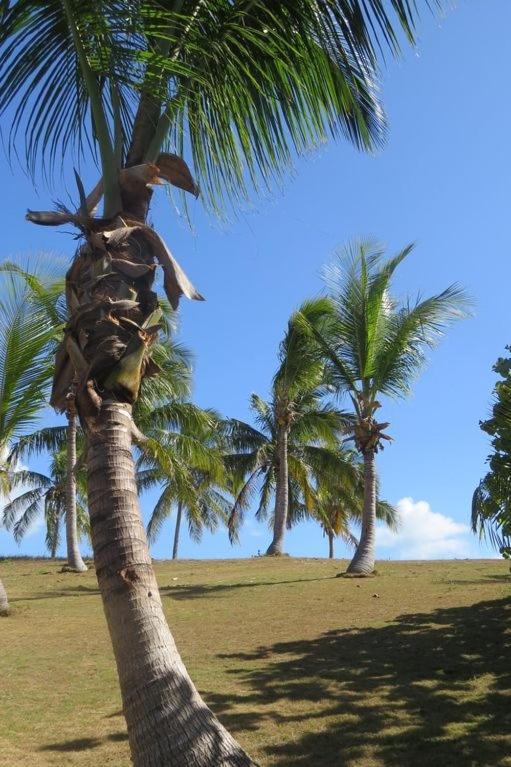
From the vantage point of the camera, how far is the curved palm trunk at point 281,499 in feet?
74.7

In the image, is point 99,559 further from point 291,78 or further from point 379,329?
point 379,329

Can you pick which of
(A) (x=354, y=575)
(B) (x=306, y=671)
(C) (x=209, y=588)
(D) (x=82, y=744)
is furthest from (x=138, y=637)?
(A) (x=354, y=575)

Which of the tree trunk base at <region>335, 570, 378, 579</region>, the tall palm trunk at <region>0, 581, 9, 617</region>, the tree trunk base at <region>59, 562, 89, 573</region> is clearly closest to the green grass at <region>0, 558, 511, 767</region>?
the tall palm trunk at <region>0, 581, 9, 617</region>

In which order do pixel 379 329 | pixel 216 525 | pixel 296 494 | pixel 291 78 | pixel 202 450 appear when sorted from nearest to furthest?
pixel 291 78 → pixel 379 329 → pixel 202 450 → pixel 296 494 → pixel 216 525

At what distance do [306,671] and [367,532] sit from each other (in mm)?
8523

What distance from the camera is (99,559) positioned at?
12.5ft

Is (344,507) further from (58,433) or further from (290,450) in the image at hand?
(58,433)

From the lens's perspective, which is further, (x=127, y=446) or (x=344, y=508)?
(x=344, y=508)

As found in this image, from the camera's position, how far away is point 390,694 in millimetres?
7152

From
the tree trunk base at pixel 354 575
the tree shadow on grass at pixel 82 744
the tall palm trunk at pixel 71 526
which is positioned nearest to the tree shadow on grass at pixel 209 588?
the tree trunk base at pixel 354 575

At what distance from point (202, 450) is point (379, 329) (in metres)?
6.32

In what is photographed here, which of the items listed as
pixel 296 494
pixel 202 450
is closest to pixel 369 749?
pixel 202 450

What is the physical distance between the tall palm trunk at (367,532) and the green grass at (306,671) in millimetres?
1151

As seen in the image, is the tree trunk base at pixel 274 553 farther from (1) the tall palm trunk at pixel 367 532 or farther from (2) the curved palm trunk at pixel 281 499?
(1) the tall palm trunk at pixel 367 532
